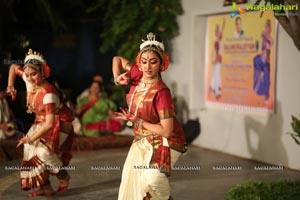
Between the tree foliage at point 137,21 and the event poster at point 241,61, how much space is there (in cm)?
81

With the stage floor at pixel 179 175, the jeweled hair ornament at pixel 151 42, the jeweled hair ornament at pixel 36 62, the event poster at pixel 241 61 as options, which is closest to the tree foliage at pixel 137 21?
the event poster at pixel 241 61

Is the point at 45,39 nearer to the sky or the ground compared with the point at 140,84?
nearer to the sky

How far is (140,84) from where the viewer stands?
3717mm

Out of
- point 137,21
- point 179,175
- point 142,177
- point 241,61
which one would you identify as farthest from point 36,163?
point 137,21

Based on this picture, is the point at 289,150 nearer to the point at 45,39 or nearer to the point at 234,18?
the point at 234,18

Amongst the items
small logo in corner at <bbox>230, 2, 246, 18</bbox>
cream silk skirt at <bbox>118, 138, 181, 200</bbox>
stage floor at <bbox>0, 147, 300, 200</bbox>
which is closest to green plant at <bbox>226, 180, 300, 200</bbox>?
stage floor at <bbox>0, 147, 300, 200</bbox>

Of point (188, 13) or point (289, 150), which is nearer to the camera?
point (289, 150)

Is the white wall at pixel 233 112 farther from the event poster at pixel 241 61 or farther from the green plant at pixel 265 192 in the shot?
the green plant at pixel 265 192

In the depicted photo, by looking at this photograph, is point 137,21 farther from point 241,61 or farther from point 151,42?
point 151,42

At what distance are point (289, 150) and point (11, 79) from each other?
3486 millimetres

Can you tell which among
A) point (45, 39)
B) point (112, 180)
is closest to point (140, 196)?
point (112, 180)

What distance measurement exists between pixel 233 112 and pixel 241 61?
753 mm

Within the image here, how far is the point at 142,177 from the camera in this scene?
361 centimetres

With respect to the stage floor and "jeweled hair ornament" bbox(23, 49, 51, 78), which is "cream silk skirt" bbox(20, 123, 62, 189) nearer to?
the stage floor
